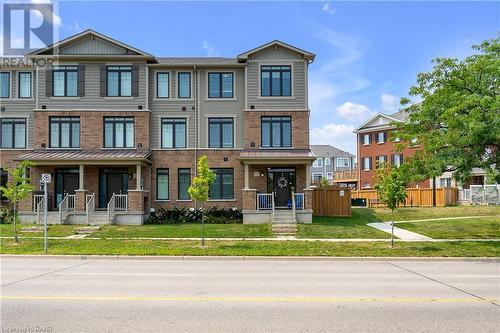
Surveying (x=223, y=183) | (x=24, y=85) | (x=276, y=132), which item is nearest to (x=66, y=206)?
(x=24, y=85)

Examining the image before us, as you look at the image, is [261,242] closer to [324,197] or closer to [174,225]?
[174,225]

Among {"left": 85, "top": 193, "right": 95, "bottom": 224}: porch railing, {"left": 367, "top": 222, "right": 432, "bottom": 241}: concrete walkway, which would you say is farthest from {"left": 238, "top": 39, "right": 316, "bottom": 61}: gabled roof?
{"left": 85, "top": 193, "right": 95, "bottom": 224}: porch railing

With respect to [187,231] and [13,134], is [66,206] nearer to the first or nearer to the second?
[13,134]

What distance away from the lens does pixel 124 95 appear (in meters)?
27.1

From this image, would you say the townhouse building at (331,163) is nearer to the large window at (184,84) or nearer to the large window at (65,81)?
the large window at (184,84)

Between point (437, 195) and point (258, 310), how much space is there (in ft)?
106

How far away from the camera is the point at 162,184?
90.8 ft

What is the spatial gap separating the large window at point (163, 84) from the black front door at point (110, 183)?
526cm

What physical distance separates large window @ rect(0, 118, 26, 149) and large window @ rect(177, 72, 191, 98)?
387 inches

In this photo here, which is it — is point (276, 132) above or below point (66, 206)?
above

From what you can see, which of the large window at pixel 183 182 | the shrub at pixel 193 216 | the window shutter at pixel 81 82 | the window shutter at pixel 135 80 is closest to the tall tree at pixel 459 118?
the shrub at pixel 193 216

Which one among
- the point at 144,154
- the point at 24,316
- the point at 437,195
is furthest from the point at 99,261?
the point at 437,195

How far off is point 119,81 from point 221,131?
6.89 meters

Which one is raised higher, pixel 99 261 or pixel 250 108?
pixel 250 108
